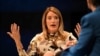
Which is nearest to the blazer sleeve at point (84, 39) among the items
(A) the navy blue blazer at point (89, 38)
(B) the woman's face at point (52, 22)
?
(A) the navy blue blazer at point (89, 38)

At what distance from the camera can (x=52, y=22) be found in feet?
10.0

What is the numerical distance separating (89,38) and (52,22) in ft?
5.45

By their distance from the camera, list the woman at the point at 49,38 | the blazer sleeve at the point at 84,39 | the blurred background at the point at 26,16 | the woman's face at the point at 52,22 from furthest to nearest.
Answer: the blurred background at the point at 26,16, the woman's face at the point at 52,22, the woman at the point at 49,38, the blazer sleeve at the point at 84,39

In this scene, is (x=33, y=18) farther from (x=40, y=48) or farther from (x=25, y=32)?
(x=40, y=48)

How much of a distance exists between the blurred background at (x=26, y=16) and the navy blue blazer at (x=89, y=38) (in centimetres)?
289

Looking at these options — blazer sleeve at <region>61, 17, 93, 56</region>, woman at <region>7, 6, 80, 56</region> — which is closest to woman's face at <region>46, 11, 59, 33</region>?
woman at <region>7, 6, 80, 56</region>

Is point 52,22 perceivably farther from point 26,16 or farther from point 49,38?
point 26,16

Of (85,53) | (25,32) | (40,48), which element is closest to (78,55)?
(85,53)

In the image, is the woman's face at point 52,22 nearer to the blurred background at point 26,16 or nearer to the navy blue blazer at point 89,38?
the blurred background at point 26,16

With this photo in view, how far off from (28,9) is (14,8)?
202 mm

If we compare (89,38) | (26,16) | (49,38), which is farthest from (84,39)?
(26,16)

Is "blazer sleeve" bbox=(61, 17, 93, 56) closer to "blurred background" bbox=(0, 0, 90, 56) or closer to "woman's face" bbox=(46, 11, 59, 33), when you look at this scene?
"woman's face" bbox=(46, 11, 59, 33)

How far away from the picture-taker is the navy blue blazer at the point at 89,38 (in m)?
1.41

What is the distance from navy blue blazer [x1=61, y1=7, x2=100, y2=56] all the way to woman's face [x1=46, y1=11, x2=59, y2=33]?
5.22ft
